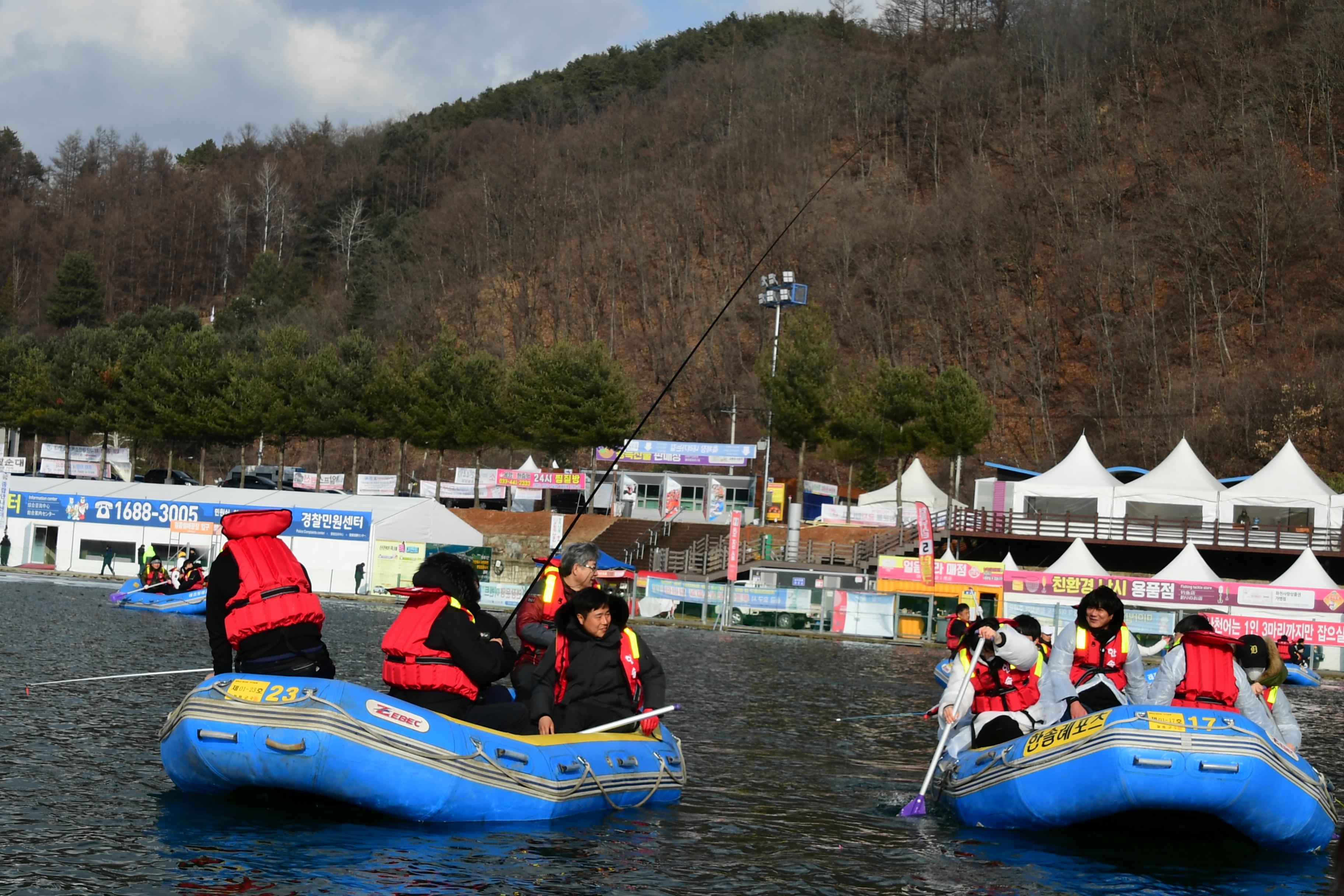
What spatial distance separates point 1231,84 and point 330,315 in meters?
73.9

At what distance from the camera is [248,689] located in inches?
366

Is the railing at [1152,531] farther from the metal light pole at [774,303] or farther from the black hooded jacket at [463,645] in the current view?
the black hooded jacket at [463,645]

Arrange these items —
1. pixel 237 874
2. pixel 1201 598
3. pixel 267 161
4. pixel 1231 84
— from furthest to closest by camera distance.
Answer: pixel 267 161 → pixel 1231 84 → pixel 1201 598 → pixel 237 874

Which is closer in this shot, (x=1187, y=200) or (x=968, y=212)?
(x=1187, y=200)

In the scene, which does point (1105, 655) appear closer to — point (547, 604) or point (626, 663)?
point (626, 663)

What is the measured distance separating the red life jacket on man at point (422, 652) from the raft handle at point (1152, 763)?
192 inches

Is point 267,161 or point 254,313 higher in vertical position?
point 267,161

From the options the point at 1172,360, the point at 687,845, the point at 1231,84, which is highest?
the point at 1231,84

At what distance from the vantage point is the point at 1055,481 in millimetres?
55719

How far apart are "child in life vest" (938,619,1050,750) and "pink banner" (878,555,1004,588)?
25.1 meters

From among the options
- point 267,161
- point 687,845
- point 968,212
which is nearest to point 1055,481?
point 968,212

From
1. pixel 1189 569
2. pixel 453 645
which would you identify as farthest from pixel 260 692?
pixel 1189 569

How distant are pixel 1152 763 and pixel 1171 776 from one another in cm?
16

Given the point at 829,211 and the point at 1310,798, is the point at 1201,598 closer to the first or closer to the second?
the point at 1310,798
